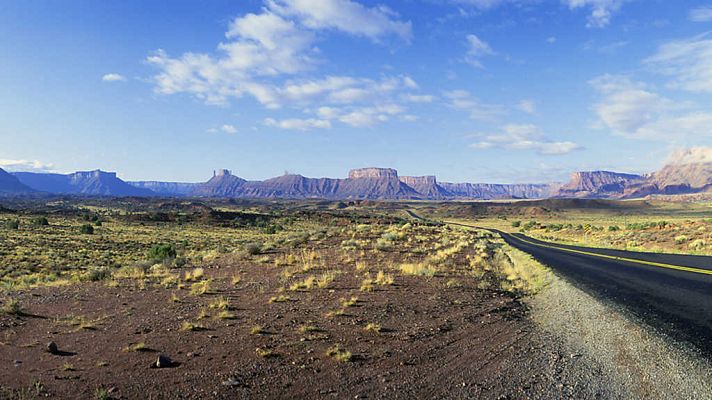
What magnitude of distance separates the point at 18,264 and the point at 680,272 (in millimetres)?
31029

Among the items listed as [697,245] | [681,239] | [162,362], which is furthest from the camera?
[681,239]

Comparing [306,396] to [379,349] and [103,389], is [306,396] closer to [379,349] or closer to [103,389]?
[379,349]

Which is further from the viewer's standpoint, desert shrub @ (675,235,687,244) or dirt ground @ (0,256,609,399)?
desert shrub @ (675,235,687,244)

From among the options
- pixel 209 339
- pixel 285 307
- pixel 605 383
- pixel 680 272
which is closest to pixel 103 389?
pixel 209 339

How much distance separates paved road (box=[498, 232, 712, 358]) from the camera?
6.94 m

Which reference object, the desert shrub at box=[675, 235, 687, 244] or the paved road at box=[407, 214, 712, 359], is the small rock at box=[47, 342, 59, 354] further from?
the desert shrub at box=[675, 235, 687, 244]

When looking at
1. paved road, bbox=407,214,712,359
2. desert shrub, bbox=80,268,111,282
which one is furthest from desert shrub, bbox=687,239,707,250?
desert shrub, bbox=80,268,111,282

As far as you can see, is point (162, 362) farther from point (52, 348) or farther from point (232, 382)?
point (52, 348)

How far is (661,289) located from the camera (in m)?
10.3

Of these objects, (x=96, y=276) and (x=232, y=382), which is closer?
(x=232, y=382)

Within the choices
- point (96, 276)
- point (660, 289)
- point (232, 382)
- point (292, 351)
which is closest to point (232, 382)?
point (232, 382)

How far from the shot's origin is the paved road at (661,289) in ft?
22.8

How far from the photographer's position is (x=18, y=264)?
22.6 metres

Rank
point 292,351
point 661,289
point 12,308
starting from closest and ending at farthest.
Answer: point 292,351 < point 12,308 < point 661,289
